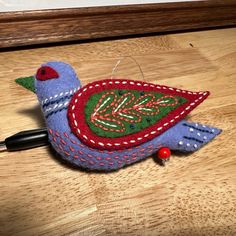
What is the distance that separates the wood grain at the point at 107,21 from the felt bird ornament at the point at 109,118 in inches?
7.6

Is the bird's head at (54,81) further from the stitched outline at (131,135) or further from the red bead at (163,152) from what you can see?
the red bead at (163,152)

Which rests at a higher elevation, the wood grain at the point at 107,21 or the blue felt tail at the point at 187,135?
the wood grain at the point at 107,21

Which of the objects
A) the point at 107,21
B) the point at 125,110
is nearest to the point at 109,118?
the point at 125,110

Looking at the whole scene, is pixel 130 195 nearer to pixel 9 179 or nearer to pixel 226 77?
pixel 9 179

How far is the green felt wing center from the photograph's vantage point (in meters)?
0.36

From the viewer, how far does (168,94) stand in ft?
1.29

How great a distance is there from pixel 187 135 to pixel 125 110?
0.08m

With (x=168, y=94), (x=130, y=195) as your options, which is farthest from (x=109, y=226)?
(x=168, y=94)

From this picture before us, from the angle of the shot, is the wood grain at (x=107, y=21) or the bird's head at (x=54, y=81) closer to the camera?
the bird's head at (x=54, y=81)

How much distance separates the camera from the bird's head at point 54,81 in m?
0.36

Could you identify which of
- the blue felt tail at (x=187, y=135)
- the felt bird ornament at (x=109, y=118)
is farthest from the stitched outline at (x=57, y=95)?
the blue felt tail at (x=187, y=135)

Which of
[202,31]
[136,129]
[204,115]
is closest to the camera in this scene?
[136,129]

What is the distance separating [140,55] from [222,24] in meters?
0.23

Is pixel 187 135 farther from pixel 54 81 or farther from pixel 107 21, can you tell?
pixel 107 21
